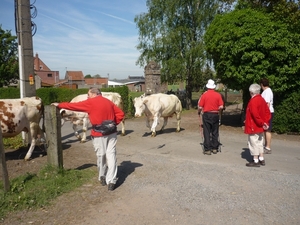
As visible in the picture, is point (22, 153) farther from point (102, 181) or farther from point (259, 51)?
point (259, 51)

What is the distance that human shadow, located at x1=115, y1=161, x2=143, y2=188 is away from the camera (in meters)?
6.36

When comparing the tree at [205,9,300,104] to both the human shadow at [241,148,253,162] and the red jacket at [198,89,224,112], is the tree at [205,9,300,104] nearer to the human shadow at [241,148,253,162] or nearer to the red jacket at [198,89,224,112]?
the human shadow at [241,148,253,162]

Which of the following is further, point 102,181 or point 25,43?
point 25,43

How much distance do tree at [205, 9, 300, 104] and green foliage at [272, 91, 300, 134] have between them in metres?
0.40

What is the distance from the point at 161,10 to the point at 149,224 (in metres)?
23.0

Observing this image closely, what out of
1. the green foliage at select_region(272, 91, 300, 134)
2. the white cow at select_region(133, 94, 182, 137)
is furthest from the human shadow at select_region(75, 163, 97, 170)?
the green foliage at select_region(272, 91, 300, 134)

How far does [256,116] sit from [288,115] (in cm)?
578

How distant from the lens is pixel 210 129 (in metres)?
8.63

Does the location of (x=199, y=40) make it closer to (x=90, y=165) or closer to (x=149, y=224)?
(x=90, y=165)

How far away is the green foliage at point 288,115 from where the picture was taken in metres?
11.8

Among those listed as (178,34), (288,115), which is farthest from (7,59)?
(288,115)

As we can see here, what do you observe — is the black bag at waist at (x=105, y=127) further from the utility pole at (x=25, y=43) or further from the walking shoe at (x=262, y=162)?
the utility pole at (x=25, y=43)

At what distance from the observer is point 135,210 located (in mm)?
4848

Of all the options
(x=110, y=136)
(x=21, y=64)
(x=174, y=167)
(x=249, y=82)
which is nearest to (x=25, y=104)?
(x=21, y=64)
